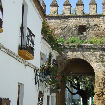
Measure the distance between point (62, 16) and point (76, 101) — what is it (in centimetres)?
3833

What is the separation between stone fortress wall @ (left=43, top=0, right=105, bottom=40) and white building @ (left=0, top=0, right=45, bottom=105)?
9.71 meters

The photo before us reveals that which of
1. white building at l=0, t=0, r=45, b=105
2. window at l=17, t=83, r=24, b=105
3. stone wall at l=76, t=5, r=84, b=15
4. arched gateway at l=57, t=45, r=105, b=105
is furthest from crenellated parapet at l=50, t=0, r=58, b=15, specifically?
window at l=17, t=83, r=24, b=105

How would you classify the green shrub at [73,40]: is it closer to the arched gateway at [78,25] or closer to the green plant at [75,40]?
the green plant at [75,40]

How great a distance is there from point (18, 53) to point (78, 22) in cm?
1343

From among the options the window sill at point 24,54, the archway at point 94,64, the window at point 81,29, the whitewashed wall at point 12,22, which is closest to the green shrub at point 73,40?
the archway at point 94,64

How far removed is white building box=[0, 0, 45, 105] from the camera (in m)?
7.50

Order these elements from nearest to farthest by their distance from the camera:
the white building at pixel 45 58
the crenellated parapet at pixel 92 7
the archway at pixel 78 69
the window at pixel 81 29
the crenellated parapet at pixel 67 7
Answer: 1. the white building at pixel 45 58
2. the crenellated parapet at pixel 92 7
3. the crenellated parapet at pixel 67 7
4. the archway at pixel 78 69
5. the window at pixel 81 29

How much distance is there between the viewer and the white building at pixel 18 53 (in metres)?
7.50

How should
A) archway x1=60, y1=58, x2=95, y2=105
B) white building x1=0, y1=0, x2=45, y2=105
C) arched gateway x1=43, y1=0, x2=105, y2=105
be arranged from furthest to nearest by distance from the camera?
archway x1=60, y1=58, x2=95, y2=105 → arched gateway x1=43, y1=0, x2=105, y2=105 → white building x1=0, y1=0, x2=45, y2=105

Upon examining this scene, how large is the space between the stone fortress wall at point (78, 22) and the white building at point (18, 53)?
31.9ft

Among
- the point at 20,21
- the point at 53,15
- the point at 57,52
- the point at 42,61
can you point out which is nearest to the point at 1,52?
the point at 20,21

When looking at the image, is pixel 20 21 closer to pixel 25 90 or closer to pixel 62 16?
pixel 25 90

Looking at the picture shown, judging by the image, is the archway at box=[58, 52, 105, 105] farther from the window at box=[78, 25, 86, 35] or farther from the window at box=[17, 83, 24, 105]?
the window at box=[17, 83, 24, 105]

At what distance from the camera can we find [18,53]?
885cm
